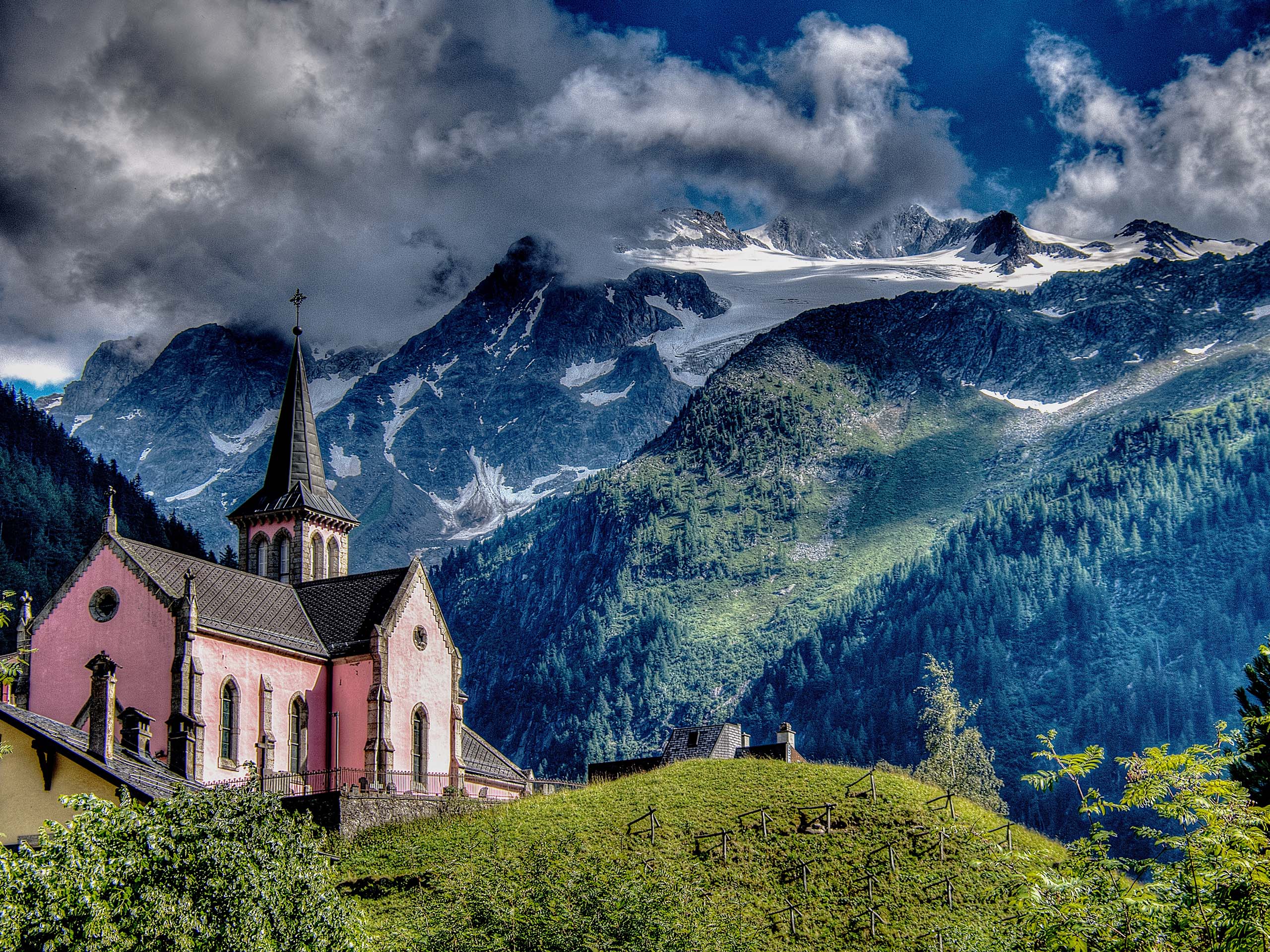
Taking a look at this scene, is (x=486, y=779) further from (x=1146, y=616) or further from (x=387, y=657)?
(x=1146, y=616)

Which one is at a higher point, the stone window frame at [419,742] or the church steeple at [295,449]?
the church steeple at [295,449]

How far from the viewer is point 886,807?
5112cm

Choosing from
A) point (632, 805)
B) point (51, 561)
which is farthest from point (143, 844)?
point (51, 561)

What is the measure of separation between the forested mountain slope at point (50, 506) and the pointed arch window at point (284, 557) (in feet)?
233

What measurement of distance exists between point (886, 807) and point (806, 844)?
13.9 ft

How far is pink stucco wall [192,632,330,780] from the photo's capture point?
55.8 meters

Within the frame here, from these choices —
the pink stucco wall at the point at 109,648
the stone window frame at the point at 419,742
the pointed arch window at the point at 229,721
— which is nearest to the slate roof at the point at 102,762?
the pink stucco wall at the point at 109,648

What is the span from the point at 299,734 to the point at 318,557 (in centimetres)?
1395

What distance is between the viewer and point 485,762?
74062 millimetres

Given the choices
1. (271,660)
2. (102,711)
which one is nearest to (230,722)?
(271,660)

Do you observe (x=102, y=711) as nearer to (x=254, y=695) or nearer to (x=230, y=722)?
(x=230, y=722)

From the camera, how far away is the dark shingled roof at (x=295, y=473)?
72.1 meters

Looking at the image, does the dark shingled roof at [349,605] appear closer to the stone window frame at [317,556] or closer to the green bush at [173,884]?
the stone window frame at [317,556]

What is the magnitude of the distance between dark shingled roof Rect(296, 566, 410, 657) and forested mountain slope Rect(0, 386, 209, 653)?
256 ft
